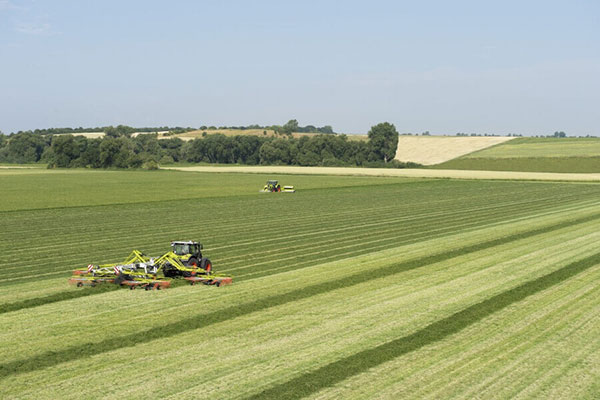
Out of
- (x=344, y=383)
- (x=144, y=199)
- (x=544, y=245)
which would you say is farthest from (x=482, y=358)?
(x=144, y=199)

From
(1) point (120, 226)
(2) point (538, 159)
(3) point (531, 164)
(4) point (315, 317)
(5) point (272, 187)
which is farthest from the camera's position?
(2) point (538, 159)

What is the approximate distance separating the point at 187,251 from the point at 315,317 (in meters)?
7.56

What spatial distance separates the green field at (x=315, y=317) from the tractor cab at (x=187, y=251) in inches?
55.7

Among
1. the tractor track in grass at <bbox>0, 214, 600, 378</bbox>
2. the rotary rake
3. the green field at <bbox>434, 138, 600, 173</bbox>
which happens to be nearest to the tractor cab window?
the rotary rake

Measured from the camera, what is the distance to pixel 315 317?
64.0 ft

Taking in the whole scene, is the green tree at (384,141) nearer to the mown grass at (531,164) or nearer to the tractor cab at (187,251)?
the mown grass at (531,164)

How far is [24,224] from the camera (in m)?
43.6

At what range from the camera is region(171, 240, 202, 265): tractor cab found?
2503 cm

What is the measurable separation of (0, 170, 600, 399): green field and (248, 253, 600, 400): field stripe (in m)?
0.06

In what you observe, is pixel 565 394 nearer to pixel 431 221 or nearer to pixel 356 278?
pixel 356 278

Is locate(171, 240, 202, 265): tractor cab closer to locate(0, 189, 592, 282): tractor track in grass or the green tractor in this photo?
the green tractor

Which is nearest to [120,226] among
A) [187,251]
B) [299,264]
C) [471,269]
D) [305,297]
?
[299,264]

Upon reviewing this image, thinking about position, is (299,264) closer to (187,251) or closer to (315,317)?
(187,251)

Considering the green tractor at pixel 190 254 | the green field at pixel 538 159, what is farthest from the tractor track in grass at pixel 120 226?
the green field at pixel 538 159
